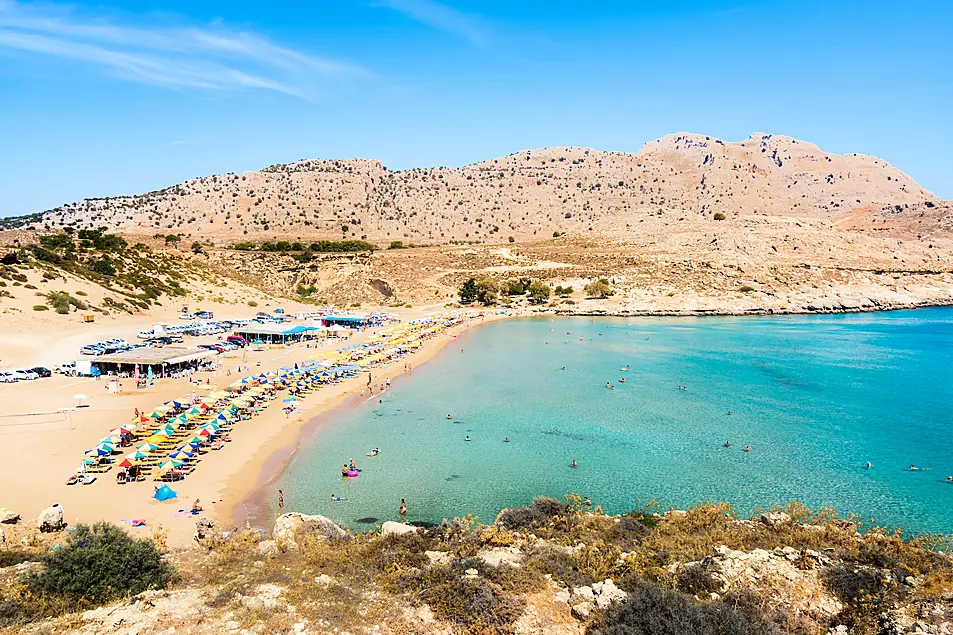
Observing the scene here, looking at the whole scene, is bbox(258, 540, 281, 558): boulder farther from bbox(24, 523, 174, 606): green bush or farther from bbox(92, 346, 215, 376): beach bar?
bbox(92, 346, 215, 376): beach bar

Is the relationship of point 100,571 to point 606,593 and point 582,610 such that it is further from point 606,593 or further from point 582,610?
point 606,593

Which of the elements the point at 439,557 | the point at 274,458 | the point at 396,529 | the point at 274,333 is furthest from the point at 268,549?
the point at 274,333

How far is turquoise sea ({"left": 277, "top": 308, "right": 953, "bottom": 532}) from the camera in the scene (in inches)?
794

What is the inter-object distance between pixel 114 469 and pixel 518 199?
4625 inches

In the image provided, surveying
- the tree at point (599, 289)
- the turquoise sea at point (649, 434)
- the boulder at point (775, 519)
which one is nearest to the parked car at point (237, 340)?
the turquoise sea at point (649, 434)

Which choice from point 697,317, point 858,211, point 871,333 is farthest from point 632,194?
point 871,333

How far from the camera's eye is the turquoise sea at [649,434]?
66.2 ft

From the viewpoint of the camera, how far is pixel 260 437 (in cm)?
2575

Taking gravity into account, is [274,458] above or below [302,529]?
below

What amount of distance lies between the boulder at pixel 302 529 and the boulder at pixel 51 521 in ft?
Result: 19.9

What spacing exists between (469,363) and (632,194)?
107 meters

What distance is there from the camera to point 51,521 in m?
15.2

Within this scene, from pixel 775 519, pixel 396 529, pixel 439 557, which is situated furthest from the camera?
pixel 775 519

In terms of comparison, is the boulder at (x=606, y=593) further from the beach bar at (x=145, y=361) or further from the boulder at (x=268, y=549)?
the beach bar at (x=145, y=361)
